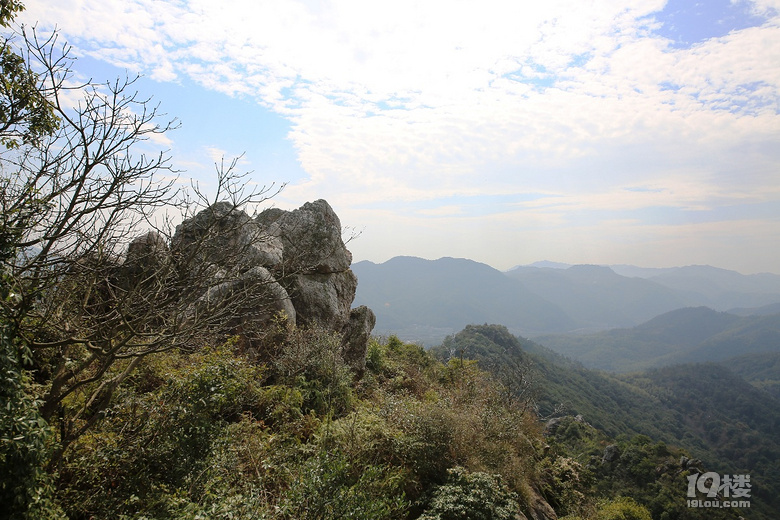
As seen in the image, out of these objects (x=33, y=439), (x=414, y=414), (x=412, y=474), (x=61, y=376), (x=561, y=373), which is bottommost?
(x=561, y=373)

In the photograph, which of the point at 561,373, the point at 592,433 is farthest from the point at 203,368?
the point at 561,373

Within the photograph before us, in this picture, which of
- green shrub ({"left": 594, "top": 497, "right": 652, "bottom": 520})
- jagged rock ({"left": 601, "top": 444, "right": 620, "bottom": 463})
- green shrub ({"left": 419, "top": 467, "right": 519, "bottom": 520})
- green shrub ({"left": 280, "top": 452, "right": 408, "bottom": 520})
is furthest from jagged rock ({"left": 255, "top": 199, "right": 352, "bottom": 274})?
jagged rock ({"left": 601, "top": 444, "right": 620, "bottom": 463})

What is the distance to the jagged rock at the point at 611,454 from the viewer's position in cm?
3297

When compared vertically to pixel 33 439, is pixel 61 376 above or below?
above

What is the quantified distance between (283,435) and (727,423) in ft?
385

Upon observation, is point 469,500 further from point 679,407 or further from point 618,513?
point 679,407

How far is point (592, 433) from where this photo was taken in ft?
142

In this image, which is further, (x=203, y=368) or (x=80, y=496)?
(x=203, y=368)

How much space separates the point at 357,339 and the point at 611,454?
33196 millimetres

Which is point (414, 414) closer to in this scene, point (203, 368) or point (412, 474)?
point (412, 474)

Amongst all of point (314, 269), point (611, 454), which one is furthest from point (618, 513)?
point (611, 454)

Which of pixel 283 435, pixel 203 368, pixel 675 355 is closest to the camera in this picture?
pixel 203 368

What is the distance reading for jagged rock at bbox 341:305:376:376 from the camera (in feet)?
38.3

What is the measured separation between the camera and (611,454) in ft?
109
